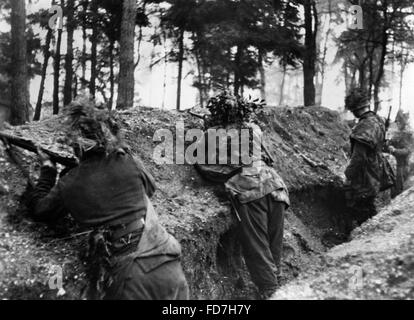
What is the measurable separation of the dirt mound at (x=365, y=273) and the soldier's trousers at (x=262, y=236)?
0.79 metres

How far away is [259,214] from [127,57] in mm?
5962

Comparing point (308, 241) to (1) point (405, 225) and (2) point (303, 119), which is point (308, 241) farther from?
(2) point (303, 119)

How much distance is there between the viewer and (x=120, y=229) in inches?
136

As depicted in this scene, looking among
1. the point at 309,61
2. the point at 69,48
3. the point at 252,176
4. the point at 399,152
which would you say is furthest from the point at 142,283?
the point at 69,48

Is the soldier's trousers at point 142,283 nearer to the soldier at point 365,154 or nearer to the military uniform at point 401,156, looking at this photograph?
the soldier at point 365,154

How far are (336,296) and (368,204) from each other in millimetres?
4708

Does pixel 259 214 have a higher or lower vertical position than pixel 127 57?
lower

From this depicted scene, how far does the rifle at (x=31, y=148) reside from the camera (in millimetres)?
4102

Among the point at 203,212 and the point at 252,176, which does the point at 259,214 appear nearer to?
the point at 252,176

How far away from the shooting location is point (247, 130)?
5.64m

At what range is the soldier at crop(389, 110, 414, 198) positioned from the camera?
10.9 metres

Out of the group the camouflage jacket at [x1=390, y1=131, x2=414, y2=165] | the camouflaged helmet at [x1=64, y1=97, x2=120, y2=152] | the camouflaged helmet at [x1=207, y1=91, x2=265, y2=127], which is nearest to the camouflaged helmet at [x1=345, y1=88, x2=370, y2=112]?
the camouflaged helmet at [x1=207, y1=91, x2=265, y2=127]

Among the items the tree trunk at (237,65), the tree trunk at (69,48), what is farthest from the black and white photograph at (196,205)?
the tree trunk at (69,48)

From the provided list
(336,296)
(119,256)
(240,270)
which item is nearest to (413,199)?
(240,270)
